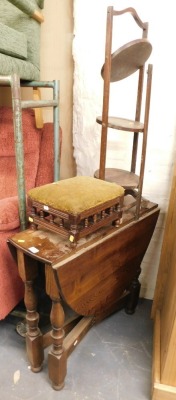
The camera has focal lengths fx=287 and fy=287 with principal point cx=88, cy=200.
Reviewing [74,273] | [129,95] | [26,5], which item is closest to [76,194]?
[74,273]

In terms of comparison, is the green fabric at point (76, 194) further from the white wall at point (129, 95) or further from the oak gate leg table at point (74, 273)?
the white wall at point (129, 95)

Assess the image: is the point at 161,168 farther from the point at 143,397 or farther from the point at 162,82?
the point at 143,397

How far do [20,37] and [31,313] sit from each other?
1.18 metres

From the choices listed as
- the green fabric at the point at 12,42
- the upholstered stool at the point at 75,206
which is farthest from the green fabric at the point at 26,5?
the upholstered stool at the point at 75,206

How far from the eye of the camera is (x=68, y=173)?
6.09ft

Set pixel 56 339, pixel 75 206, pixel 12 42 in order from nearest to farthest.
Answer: pixel 75 206
pixel 56 339
pixel 12 42

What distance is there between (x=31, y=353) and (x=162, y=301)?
2.34 feet

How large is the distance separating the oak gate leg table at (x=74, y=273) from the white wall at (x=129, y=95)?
238 mm

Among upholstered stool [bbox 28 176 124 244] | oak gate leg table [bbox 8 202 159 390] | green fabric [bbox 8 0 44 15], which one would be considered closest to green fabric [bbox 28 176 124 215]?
upholstered stool [bbox 28 176 124 244]

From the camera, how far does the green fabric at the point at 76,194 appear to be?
3.18ft

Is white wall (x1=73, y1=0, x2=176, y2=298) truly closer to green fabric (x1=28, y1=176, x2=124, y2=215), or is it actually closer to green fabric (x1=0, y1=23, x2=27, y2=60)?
green fabric (x1=0, y1=23, x2=27, y2=60)

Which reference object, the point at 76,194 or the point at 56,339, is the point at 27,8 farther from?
the point at 56,339

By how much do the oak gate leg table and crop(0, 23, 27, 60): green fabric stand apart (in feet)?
2.48

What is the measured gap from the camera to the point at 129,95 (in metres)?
1.43
